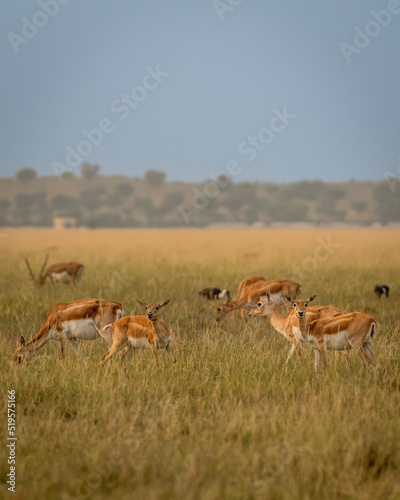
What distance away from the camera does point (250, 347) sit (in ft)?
28.8

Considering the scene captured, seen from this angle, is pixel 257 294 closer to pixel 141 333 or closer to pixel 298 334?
pixel 298 334

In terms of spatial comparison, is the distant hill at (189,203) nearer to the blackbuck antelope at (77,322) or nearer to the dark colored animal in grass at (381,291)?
the dark colored animal in grass at (381,291)

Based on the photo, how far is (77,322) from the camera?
816 centimetres

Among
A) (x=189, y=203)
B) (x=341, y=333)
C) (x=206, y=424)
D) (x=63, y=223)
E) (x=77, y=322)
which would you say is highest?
(x=189, y=203)

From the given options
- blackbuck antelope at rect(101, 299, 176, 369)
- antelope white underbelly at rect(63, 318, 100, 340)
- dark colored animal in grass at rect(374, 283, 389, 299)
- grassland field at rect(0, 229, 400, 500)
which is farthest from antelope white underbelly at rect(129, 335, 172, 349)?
dark colored animal in grass at rect(374, 283, 389, 299)

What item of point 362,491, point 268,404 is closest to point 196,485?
point 362,491

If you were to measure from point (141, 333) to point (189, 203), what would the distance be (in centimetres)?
11327

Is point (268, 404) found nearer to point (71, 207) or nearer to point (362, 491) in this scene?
point (362, 491)

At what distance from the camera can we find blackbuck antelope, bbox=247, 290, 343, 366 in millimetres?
8182

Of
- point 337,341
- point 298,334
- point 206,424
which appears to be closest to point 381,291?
point 298,334

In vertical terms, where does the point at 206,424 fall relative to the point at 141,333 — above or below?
below

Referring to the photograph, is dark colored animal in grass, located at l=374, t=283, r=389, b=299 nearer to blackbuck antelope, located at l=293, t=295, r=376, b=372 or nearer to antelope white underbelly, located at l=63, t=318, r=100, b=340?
blackbuck antelope, located at l=293, t=295, r=376, b=372

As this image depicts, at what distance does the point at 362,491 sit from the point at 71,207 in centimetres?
11143

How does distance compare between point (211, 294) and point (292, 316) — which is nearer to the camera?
point (292, 316)
